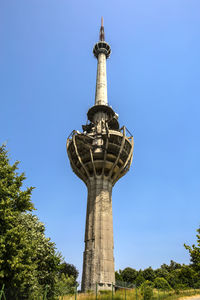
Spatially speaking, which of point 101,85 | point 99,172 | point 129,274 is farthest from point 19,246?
point 129,274

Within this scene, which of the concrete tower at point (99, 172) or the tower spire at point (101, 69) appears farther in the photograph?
the tower spire at point (101, 69)

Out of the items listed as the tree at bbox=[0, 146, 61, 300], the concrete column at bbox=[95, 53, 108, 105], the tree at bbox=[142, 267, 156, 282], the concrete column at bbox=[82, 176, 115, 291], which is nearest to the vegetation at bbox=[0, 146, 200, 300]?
the tree at bbox=[0, 146, 61, 300]

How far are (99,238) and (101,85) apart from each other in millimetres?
32630

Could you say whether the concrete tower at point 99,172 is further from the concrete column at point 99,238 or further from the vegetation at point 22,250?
the vegetation at point 22,250

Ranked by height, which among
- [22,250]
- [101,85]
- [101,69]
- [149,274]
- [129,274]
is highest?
[101,69]

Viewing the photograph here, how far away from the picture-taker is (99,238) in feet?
111

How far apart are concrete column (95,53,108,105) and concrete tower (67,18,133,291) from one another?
23cm

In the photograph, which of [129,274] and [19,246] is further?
[129,274]

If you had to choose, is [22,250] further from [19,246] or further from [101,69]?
[101,69]

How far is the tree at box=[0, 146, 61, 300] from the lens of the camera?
16562 mm

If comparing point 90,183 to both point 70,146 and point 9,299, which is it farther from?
point 9,299

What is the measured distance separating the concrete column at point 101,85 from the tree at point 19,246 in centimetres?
3084

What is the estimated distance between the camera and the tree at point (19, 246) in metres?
16.6

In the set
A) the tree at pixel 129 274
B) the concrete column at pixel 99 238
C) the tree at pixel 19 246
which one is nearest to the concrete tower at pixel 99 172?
the concrete column at pixel 99 238
